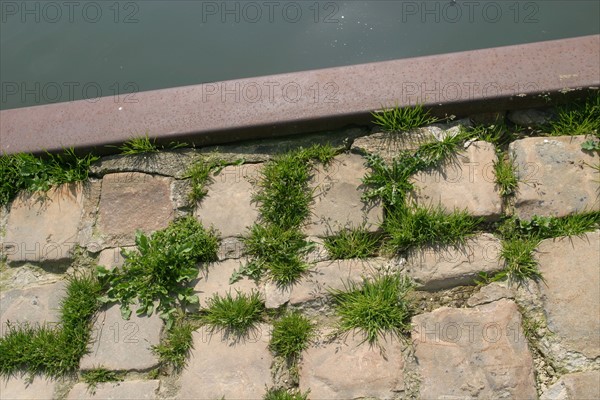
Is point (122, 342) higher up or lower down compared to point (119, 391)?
higher up

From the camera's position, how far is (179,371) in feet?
7.49

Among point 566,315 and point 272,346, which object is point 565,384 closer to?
point 566,315

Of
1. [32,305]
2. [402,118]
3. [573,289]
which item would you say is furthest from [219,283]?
[573,289]

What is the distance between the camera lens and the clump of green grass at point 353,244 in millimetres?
2430

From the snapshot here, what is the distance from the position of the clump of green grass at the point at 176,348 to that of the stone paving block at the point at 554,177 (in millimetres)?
1442

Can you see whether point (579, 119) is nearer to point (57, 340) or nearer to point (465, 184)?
point (465, 184)

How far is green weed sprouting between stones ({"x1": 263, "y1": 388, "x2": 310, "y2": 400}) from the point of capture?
2.16 metres

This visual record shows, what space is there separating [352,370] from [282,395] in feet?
0.91

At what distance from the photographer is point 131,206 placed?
2623mm

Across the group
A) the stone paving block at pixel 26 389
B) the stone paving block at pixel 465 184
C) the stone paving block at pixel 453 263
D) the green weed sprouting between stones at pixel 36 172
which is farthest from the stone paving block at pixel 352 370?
the green weed sprouting between stones at pixel 36 172

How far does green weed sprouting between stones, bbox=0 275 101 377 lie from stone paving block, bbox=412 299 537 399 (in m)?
1.33

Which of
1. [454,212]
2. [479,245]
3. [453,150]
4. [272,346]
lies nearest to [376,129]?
[453,150]

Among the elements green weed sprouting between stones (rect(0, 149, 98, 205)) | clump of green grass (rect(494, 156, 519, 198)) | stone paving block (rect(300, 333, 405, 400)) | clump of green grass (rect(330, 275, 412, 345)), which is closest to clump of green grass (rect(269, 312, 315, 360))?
stone paving block (rect(300, 333, 405, 400))

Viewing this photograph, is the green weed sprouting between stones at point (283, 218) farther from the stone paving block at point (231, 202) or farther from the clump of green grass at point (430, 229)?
the clump of green grass at point (430, 229)
